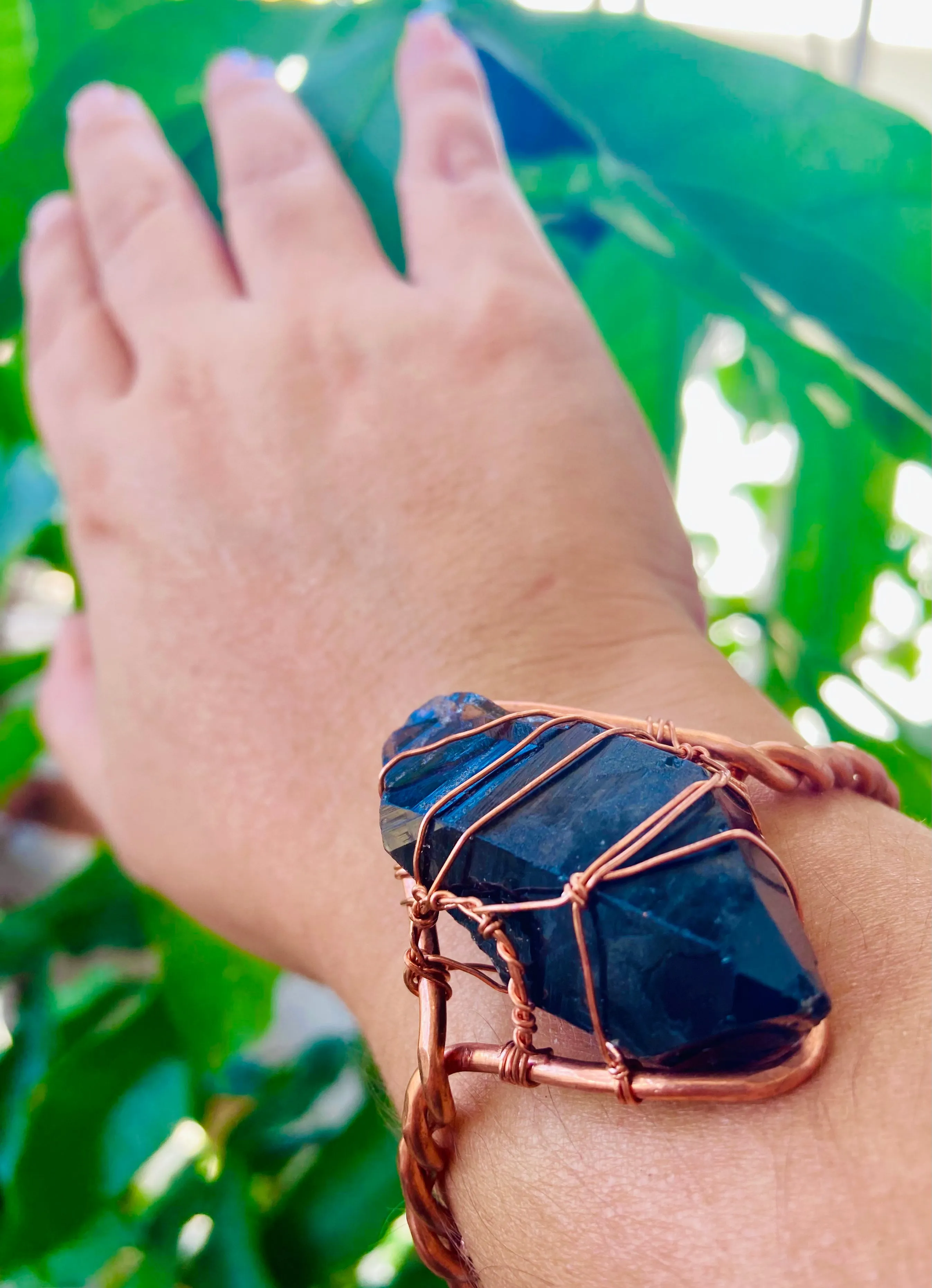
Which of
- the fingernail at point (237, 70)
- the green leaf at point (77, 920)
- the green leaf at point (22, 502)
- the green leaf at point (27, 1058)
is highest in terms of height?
the fingernail at point (237, 70)

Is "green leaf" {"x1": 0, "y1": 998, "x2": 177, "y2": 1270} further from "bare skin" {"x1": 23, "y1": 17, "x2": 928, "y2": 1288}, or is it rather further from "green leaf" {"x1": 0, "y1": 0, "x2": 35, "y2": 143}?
"green leaf" {"x1": 0, "y1": 0, "x2": 35, "y2": 143}

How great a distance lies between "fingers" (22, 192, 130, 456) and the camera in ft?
2.51

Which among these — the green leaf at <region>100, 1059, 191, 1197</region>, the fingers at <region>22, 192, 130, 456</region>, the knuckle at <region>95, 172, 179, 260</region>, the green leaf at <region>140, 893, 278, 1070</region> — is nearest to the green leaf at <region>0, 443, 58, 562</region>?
the fingers at <region>22, 192, 130, 456</region>

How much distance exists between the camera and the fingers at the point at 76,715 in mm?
723

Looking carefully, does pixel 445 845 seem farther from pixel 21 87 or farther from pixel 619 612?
pixel 21 87

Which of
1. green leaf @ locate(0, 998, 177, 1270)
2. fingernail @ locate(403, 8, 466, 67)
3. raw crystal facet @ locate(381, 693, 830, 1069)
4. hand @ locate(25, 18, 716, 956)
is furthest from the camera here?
fingernail @ locate(403, 8, 466, 67)

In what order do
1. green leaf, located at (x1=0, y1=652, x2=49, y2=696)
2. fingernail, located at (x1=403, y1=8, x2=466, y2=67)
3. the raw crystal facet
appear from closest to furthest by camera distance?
the raw crystal facet < fingernail, located at (x1=403, y1=8, x2=466, y2=67) < green leaf, located at (x1=0, y1=652, x2=49, y2=696)

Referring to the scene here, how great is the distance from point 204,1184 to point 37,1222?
0.37ft

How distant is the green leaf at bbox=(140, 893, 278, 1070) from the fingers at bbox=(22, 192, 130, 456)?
0.39 meters

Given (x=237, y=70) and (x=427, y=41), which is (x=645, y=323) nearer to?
(x=427, y=41)

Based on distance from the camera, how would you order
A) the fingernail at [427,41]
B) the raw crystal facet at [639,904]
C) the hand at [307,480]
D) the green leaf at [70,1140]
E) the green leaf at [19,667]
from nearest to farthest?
1. the raw crystal facet at [639,904]
2. the hand at [307,480]
3. the green leaf at [70,1140]
4. the fingernail at [427,41]
5. the green leaf at [19,667]

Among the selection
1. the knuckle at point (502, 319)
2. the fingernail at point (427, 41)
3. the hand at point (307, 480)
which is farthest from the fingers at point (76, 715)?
the fingernail at point (427, 41)

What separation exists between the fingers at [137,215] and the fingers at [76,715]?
0.81ft

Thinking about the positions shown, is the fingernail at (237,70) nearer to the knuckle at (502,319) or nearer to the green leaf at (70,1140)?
the knuckle at (502,319)
